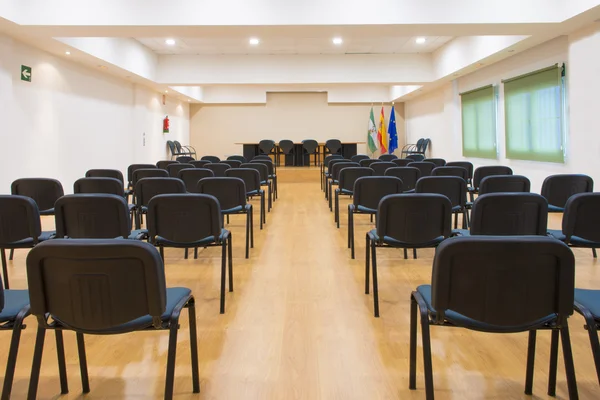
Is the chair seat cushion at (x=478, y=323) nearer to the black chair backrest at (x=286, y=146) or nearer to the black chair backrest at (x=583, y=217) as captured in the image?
the black chair backrest at (x=583, y=217)

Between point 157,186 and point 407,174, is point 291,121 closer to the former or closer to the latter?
point 407,174

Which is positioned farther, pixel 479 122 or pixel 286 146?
pixel 286 146

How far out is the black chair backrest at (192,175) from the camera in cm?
613

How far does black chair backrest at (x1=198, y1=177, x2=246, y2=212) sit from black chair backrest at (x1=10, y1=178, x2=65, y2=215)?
53.6 inches

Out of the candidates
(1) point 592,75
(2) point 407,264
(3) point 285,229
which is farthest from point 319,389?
(1) point 592,75

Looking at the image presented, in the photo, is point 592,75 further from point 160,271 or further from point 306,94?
point 306,94

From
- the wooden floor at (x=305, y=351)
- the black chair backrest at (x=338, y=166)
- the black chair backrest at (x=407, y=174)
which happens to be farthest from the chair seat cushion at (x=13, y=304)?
the black chair backrest at (x=338, y=166)

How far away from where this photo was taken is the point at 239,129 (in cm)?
2006

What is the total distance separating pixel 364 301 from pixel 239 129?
Result: 1699cm

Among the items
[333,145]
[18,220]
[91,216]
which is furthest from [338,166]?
[333,145]

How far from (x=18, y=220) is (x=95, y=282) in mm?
2051

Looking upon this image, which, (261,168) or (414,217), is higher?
(261,168)

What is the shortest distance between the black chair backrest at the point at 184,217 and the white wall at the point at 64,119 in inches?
218

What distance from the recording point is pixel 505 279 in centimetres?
179
